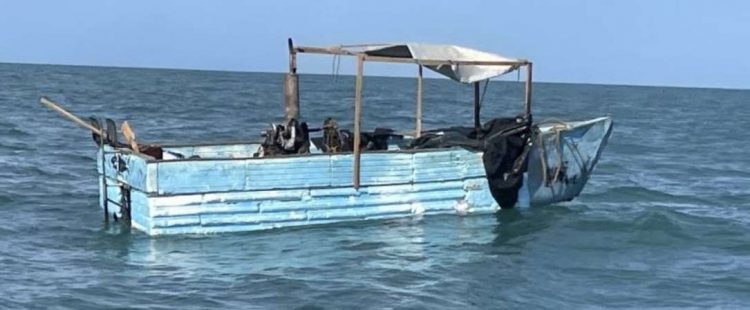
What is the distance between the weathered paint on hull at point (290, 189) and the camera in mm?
12266

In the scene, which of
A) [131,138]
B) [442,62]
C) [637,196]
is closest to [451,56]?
[442,62]

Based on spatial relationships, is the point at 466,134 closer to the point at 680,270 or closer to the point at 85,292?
the point at 680,270

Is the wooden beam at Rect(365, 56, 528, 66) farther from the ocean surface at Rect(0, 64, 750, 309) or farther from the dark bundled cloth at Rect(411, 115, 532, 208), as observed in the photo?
the ocean surface at Rect(0, 64, 750, 309)

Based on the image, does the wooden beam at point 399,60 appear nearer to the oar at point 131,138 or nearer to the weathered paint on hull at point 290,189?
the weathered paint on hull at point 290,189

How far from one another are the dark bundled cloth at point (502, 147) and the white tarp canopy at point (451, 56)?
0.68 m

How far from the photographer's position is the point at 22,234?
13.7m

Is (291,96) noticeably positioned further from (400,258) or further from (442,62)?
(400,258)

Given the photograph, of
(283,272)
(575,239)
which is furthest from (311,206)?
(575,239)

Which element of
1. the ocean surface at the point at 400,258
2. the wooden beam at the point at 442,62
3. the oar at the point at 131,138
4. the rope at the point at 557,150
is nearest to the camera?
the ocean surface at the point at 400,258

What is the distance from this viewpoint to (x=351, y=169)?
42.9 ft

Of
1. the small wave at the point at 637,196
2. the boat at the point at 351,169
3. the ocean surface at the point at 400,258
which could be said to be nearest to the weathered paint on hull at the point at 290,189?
the boat at the point at 351,169

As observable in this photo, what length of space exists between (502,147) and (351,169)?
6.90 feet

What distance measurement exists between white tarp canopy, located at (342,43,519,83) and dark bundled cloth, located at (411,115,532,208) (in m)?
0.68

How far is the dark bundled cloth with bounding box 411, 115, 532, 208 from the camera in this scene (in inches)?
549
